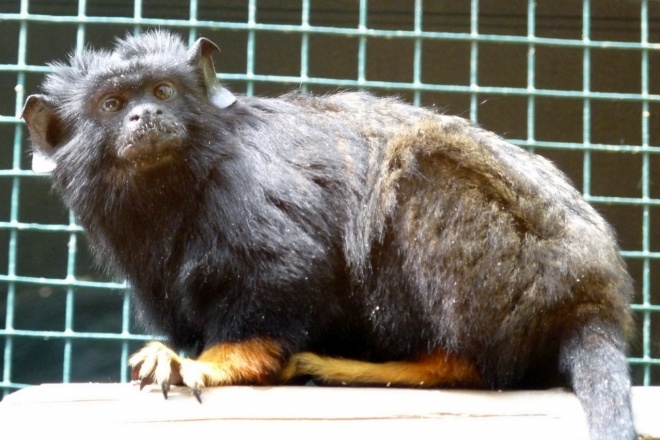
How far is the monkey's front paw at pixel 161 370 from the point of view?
11.8 ft

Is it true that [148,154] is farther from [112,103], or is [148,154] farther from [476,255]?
[476,255]

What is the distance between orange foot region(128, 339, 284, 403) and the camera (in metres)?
3.63

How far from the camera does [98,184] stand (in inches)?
172

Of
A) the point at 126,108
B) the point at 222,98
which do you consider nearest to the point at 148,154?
the point at 126,108

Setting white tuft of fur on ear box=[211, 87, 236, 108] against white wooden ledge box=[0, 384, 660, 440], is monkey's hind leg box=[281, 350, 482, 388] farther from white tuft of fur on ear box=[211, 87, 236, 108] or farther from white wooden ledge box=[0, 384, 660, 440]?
white tuft of fur on ear box=[211, 87, 236, 108]

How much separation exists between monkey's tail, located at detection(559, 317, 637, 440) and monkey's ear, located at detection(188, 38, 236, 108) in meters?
1.69

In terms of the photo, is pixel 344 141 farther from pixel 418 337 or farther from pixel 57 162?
pixel 57 162

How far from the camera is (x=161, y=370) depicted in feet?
11.9

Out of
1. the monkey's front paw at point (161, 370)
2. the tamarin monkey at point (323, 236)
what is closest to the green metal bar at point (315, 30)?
the tamarin monkey at point (323, 236)

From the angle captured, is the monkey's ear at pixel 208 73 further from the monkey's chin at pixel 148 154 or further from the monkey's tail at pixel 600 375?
the monkey's tail at pixel 600 375

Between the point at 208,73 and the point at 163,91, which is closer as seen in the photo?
the point at 163,91

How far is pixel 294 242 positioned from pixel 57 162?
1.11m

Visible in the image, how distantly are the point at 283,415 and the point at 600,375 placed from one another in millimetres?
1135

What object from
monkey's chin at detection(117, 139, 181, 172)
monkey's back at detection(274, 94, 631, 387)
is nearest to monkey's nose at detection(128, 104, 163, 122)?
monkey's chin at detection(117, 139, 181, 172)
